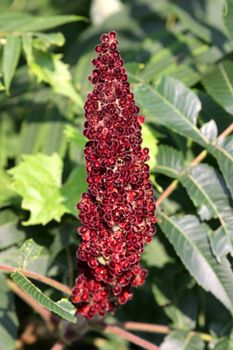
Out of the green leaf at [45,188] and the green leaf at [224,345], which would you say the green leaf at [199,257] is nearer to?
the green leaf at [224,345]

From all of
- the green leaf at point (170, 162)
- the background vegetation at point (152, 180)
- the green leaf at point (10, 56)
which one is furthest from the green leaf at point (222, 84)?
the green leaf at point (10, 56)

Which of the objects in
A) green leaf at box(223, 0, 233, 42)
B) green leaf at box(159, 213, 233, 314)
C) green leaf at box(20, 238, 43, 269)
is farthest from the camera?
green leaf at box(223, 0, 233, 42)

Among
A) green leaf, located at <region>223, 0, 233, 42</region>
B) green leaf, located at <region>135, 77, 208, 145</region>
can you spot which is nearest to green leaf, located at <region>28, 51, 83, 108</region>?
green leaf, located at <region>135, 77, 208, 145</region>

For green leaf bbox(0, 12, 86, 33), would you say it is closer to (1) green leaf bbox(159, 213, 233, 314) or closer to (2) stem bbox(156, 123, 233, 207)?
(2) stem bbox(156, 123, 233, 207)

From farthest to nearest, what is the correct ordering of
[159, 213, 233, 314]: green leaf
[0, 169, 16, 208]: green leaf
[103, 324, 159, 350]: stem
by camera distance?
[0, 169, 16, 208]: green leaf < [103, 324, 159, 350]: stem < [159, 213, 233, 314]: green leaf

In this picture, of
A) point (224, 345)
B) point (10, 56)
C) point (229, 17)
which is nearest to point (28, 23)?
point (10, 56)

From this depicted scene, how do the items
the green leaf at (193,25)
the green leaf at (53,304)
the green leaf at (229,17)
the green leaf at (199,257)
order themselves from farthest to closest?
the green leaf at (193,25) → the green leaf at (229,17) → the green leaf at (199,257) → the green leaf at (53,304)

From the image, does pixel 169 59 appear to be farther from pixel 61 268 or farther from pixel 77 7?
pixel 77 7
